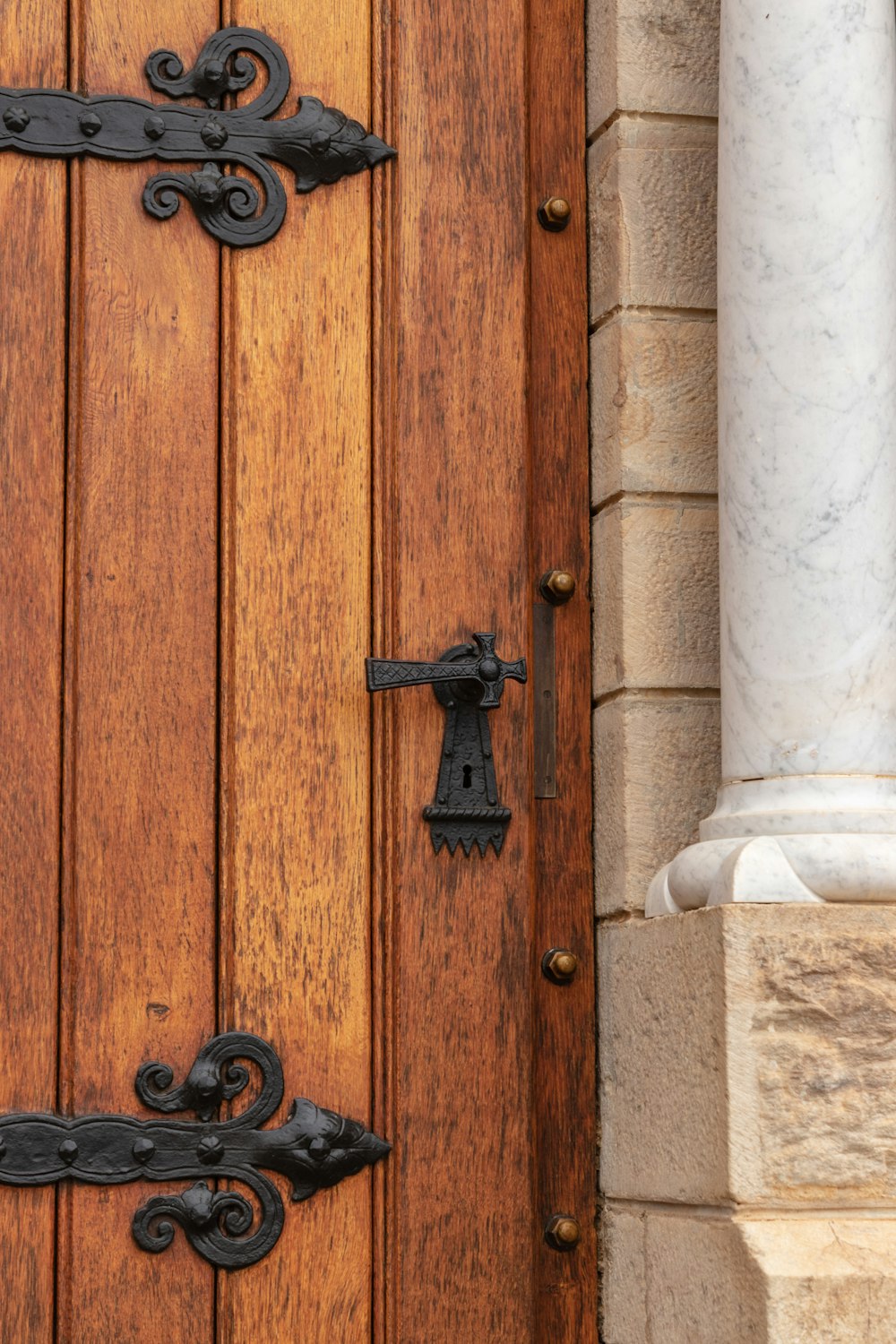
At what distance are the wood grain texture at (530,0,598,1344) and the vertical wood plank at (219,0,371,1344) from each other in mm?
196

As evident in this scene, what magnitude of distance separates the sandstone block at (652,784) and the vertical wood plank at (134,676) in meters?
0.42

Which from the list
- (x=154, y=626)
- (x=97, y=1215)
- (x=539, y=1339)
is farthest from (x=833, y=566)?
(x=97, y=1215)

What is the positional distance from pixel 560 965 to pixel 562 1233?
27 cm

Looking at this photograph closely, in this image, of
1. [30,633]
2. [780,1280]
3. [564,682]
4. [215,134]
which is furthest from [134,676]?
[780,1280]

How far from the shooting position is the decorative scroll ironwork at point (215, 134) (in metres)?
1.79

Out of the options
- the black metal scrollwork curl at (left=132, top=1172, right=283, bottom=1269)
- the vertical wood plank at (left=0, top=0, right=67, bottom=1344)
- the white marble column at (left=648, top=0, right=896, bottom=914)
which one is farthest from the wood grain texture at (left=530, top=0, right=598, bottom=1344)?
the vertical wood plank at (left=0, top=0, right=67, bottom=1344)

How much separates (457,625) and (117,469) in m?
0.39

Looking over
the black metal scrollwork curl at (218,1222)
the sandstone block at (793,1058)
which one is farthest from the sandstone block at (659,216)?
the black metal scrollwork curl at (218,1222)

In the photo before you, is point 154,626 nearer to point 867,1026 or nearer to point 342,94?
point 342,94

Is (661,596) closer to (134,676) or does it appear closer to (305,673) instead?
(305,673)

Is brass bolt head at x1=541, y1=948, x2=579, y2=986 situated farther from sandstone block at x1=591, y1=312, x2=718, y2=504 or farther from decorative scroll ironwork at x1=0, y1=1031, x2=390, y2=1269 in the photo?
sandstone block at x1=591, y1=312, x2=718, y2=504

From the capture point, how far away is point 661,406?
1839 millimetres

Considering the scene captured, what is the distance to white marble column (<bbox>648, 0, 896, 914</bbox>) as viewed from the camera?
5.32 feet

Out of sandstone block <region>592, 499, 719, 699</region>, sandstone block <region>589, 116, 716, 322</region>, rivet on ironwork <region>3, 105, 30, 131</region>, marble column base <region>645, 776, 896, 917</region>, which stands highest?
rivet on ironwork <region>3, 105, 30, 131</region>
